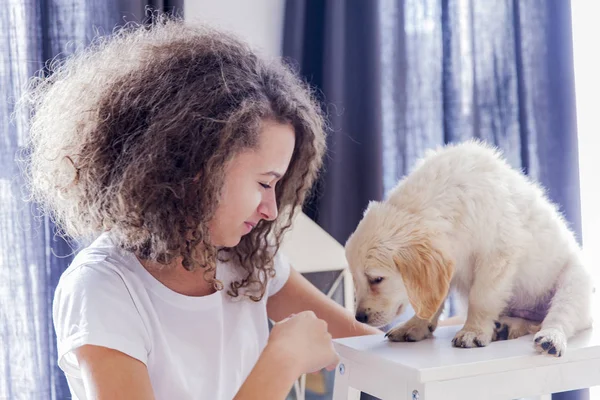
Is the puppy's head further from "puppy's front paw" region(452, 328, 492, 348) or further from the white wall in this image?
the white wall

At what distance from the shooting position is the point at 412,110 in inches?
76.6

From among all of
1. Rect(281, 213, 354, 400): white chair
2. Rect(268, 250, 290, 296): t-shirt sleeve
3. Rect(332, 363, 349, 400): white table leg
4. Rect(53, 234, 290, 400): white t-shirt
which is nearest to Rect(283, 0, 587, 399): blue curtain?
Rect(281, 213, 354, 400): white chair

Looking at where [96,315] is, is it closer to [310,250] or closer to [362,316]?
[362,316]

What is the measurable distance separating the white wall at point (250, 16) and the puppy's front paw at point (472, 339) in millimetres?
1047

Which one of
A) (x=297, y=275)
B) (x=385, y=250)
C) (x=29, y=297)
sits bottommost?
(x=29, y=297)

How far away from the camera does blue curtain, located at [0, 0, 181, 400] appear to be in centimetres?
155

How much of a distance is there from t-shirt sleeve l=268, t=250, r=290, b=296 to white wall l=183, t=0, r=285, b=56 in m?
0.71

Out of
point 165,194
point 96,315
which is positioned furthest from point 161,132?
point 96,315

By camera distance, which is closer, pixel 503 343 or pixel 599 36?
pixel 503 343

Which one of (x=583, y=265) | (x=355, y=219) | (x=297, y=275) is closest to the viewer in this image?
(x=583, y=265)

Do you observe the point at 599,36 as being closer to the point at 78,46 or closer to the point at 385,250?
the point at 385,250

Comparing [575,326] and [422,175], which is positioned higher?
[422,175]

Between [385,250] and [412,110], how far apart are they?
94 centimetres

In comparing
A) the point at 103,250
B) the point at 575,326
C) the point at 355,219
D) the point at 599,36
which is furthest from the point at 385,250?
the point at 599,36
